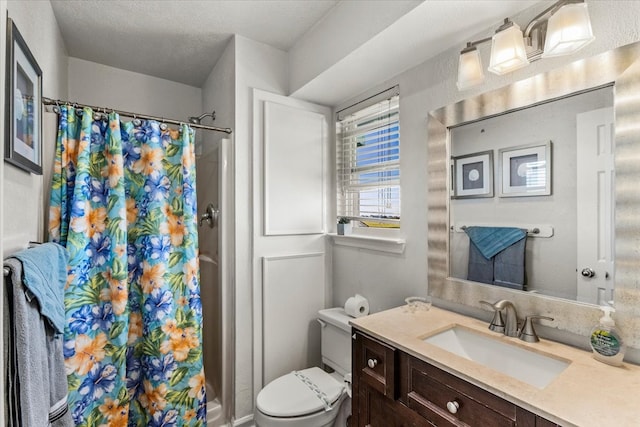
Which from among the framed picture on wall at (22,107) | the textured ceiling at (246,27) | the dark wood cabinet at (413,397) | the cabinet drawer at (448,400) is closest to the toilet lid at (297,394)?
the dark wood cabinet at (413,397)

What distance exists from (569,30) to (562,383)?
1.11 m

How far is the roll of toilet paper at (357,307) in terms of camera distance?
1.92 m

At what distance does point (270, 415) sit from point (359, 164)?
5.18 ft

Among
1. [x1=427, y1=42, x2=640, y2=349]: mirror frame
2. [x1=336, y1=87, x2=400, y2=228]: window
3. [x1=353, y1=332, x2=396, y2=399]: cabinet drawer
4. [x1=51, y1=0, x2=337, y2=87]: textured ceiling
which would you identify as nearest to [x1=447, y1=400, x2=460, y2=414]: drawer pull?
[x1=353, y1=332, x2=396, y2=399]: cabinet drawer

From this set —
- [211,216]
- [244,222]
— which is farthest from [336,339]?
[211,216]

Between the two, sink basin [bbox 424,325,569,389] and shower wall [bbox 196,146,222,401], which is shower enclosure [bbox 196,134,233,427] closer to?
shower wall [bbox 196,146,222,401]

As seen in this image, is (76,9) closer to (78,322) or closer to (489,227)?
(78,322)

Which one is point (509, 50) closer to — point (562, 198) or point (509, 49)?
point (509, 49)

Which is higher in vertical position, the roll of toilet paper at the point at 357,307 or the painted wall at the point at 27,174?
the painted wall at the point at 27,174

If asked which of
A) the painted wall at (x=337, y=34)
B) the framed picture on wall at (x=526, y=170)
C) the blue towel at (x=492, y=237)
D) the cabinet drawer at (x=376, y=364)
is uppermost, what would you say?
the painted wall at (x=337, y=34)

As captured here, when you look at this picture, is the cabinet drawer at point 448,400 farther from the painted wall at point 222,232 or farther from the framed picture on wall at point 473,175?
the painted wall at point 222,232

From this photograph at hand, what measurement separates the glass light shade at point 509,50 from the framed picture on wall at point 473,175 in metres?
0.37

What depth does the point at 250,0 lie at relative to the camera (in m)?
1.65

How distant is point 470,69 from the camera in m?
1.32
